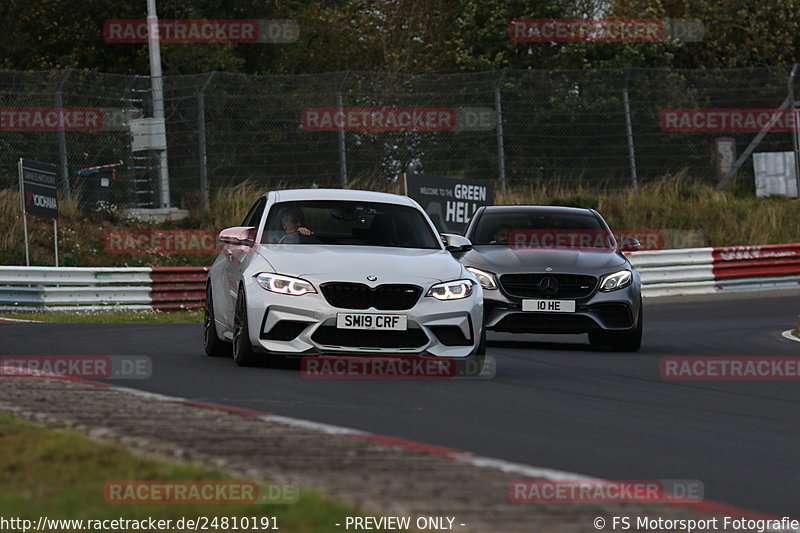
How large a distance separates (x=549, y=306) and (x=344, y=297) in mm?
3996

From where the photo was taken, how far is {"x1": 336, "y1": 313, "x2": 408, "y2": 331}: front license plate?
11188 millimetres

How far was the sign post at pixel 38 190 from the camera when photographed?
25092 millimetres

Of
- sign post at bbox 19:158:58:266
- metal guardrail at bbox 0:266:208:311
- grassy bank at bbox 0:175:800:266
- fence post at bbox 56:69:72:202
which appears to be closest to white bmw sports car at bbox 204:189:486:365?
metal guardrail at bbox 0:266:208:311

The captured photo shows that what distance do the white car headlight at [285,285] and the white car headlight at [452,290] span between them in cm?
94

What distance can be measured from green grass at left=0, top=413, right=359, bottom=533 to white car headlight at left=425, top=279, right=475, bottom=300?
4835 mm

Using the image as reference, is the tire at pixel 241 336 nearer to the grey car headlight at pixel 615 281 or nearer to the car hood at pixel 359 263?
the car hood at pixel 359 263

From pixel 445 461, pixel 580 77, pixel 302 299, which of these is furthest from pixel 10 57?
pixel 445 461

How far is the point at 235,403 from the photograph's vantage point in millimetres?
9109

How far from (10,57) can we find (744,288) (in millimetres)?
19128

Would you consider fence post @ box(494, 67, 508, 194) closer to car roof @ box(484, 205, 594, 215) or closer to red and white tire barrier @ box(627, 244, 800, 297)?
red and white tire barrier @ box(627, 244, 800, 297)

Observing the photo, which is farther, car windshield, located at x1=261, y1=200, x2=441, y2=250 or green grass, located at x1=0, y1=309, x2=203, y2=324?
green grass, located at x1=0, y1=309, x2=203, y2=324

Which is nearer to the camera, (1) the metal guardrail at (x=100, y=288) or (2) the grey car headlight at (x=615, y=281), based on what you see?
(2) the grey car headlight at (x=615, y=281)

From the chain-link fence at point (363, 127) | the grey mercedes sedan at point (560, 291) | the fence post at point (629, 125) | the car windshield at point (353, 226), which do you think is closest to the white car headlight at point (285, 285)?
the car windshield at point (353, 226)

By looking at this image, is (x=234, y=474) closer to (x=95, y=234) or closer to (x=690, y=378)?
(x=690, y=378)
